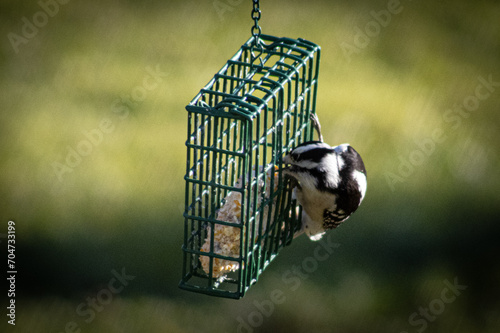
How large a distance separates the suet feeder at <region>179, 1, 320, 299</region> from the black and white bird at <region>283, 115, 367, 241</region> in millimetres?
105

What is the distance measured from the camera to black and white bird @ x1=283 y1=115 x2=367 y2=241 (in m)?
4.60

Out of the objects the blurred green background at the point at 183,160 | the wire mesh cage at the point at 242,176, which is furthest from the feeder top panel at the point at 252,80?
the blurred green background at the point at 183,160

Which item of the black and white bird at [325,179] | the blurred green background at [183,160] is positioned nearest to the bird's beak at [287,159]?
the black and white bird at [325,179]

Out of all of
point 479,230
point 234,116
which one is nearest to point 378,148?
point 479,230

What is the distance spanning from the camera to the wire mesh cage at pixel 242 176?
4129mm

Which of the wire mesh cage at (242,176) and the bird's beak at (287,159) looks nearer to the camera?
the wire mesh cage at (242,176)

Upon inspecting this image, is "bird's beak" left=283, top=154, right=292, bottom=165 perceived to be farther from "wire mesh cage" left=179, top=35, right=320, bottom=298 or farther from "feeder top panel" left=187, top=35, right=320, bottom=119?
"feeder top panel" left=187, top=35, right=320, bottom=119

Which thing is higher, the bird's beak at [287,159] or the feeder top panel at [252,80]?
the feeder top panel at [252,80]

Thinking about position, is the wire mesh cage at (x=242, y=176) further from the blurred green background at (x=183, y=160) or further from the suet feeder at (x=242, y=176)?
the blurred green background at (x=183, y=160)

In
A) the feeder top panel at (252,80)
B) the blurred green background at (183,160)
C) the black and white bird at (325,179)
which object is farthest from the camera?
the blurred green background at (183,160)

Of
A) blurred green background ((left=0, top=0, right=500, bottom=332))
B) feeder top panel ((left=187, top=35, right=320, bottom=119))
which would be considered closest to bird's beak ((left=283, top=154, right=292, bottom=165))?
feeder top panel ((left=187, top=35, right=320, bottom=119))

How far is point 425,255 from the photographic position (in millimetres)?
8312

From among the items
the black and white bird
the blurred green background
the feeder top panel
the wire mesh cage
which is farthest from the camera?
the blurred green background

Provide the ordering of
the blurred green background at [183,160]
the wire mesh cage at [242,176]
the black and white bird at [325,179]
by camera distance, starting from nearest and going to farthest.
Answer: the wire mesh cage at [242,176]
the black and white bird at [325,179]
the blurred green background at [183,160]
